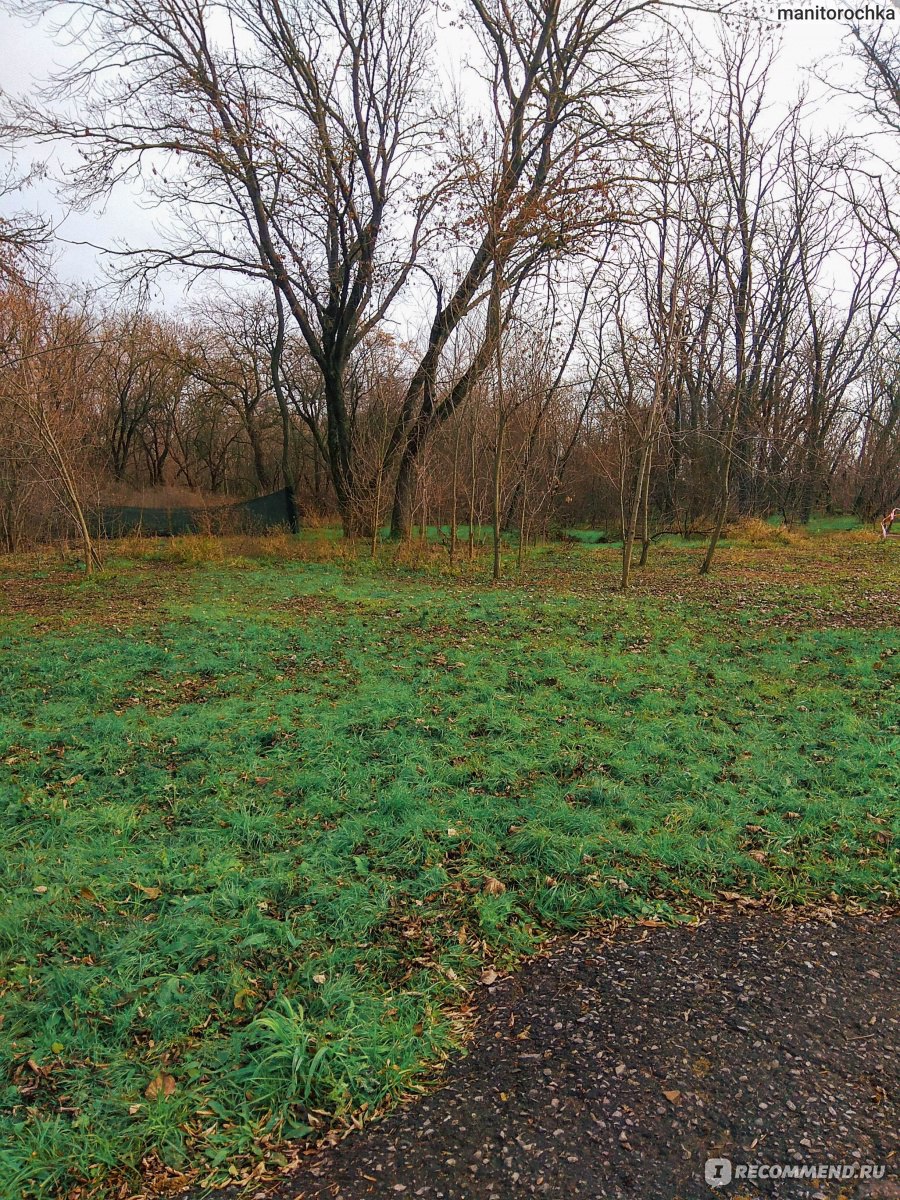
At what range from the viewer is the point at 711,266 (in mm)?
19953

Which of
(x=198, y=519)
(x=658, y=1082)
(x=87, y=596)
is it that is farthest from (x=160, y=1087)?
(x=198, y=519)

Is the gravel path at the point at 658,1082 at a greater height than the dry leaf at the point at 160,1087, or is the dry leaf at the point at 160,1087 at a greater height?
the gravel path at the point at 658,1082

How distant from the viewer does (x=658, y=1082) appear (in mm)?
2334

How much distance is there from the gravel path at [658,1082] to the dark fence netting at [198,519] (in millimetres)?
17766

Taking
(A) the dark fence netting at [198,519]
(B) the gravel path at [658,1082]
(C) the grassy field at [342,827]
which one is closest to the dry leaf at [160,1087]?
(C) the grassy field at [342,827]

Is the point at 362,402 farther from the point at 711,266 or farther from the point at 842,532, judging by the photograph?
the point at 842,532

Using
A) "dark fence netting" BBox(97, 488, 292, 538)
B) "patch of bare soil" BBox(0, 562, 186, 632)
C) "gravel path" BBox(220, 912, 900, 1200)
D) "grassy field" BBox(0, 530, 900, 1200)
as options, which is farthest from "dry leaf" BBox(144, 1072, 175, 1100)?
"dark fence netting" BBox(97, 488, 292, 538)

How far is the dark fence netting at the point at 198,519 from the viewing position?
1941cm

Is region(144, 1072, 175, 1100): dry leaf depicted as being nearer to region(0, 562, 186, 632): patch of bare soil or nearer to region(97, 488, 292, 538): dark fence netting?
region(0, 562, 186, 632): patch of bare soil

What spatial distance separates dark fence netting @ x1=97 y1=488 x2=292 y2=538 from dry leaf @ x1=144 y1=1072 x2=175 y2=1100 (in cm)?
1763

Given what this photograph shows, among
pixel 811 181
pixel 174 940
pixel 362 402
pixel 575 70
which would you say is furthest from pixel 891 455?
pixel 174 940

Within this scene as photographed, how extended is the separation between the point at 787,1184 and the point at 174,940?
239 centimetres

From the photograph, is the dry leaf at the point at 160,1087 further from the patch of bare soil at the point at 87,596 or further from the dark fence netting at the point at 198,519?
the dark fence netting at the point at 198,519

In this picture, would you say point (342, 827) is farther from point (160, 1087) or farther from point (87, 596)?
point (87, 596)
